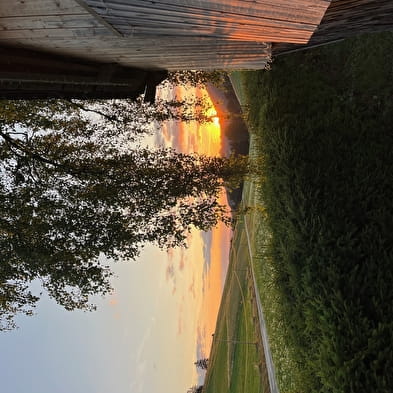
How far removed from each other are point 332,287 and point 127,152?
941 cm

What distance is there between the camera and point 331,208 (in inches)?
320

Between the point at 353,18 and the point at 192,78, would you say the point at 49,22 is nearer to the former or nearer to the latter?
the point at 353,18

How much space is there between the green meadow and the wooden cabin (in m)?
1.93

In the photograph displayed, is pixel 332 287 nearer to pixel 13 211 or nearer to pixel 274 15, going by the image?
pixel 274 15

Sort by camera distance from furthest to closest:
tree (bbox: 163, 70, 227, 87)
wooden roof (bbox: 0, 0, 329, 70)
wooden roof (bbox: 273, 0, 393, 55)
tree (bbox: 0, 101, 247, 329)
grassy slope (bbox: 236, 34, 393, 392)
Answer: tree (bbox: 163, 70, 227, 87) < tree (bbox: 0, 101, 247, 329) < wooden roof (bbox: 273, 0, 393, 55) < grassy slope (bbox: 236, 34, 393, 392) < wooden roof (bbox: 0, 0, 329, 70)

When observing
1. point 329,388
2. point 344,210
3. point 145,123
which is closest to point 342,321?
point 329,388

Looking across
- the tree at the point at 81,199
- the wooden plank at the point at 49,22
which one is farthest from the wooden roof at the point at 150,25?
the tree at the point at 81,199

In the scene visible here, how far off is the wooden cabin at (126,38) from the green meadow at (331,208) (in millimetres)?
1927

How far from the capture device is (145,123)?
16.0 metres

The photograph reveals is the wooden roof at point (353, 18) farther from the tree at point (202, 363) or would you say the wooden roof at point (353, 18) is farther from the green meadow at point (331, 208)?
the tree at point (202, 363)

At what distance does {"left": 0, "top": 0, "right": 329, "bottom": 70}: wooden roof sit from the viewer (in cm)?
527

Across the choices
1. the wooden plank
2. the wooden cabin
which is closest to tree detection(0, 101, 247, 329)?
the wooden cabin

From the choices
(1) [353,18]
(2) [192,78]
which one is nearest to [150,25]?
(1) [353,18]

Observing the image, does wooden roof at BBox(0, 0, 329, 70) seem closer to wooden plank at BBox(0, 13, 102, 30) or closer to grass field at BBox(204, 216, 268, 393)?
wooden plank at BBox(0, 13, 102, 30)
